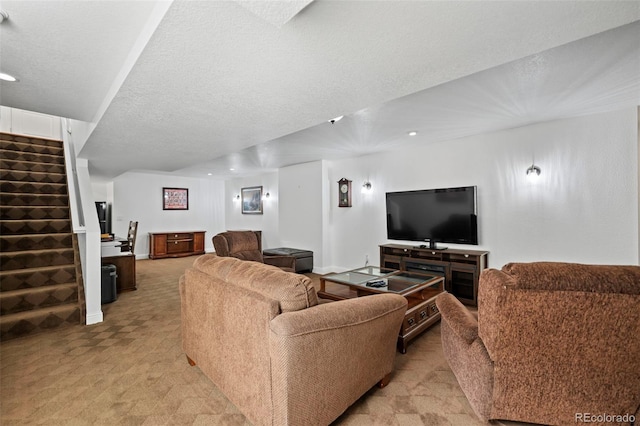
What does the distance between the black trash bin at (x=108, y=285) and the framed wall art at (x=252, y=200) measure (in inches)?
174

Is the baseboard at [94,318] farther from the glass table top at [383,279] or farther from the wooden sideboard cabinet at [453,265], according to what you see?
the wooden sideboard cabinet at [453,265]

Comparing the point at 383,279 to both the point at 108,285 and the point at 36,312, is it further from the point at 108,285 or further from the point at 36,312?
the point at 36,312

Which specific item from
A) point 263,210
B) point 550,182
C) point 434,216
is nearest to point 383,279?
point 434,216

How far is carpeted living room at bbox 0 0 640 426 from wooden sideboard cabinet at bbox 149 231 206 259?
3098mm

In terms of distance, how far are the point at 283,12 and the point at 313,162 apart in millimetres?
4850

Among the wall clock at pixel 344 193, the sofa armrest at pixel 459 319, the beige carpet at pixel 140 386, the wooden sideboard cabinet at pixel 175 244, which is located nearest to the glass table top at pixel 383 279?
the beige carpet at pixel 140 386

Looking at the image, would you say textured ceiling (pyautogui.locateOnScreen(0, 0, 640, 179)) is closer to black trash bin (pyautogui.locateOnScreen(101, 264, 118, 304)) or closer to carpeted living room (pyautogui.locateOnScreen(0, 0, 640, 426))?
carpeted living room (pyautogui.locateOnScreen(0, 0, 640, 426))

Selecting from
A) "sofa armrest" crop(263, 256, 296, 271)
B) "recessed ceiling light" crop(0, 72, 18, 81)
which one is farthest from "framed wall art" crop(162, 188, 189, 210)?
"recessed ceiling light" crop(0, 72, 18, 81)

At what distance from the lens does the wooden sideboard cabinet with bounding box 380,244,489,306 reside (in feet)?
12.8

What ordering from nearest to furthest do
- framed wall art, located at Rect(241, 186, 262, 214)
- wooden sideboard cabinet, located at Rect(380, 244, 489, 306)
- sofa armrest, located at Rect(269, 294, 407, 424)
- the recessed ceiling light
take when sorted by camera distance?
sofa armrest, located at Rect(269, 294, 407, 424) → the recessed ceiling light → wooden sideboard cabinet, located at Rect(380, 244, 489, 306) → framed wall art, located at Rect(241, 186, 262, 214)

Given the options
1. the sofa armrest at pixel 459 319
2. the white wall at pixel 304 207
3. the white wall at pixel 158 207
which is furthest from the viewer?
the white wall at pixel 158 207

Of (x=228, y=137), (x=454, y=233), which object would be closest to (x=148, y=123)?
(x=228, y=137)

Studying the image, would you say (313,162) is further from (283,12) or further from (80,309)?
(283,12)

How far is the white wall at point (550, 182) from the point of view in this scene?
3.17m
